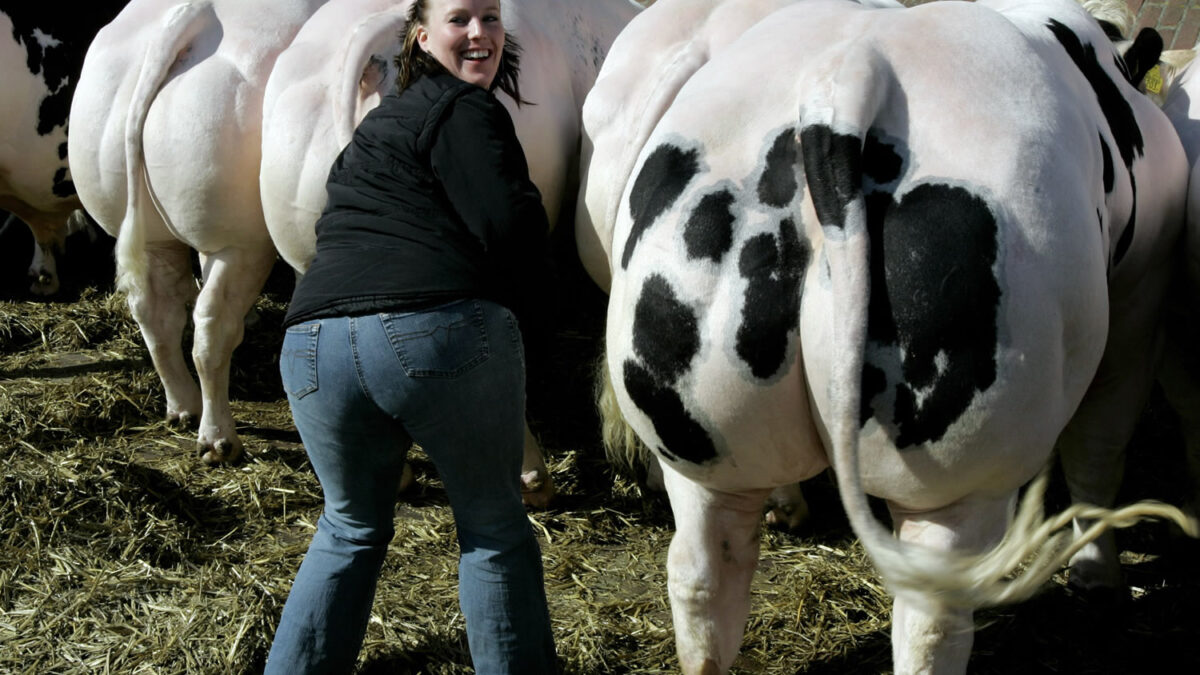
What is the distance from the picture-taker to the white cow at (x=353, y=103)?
3.86 m

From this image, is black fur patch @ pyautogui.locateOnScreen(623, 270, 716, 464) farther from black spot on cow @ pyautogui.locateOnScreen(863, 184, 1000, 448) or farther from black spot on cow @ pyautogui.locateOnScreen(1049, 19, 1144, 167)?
black spot on cow @ pyautogui.locateOnScreen(1049, 19, 1144, 167)

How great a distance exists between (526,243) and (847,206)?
692mm

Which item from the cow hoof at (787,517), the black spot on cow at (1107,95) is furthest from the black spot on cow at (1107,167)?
the cow hoof at (787,517)

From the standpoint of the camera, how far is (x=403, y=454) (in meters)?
2.67

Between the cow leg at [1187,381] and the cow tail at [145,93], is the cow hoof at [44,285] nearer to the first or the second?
the cow tail at [145,93]

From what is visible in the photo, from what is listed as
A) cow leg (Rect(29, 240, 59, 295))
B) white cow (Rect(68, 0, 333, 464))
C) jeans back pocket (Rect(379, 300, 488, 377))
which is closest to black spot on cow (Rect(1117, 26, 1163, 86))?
jeans back pocket (Rect(379, 300, 488, 377))

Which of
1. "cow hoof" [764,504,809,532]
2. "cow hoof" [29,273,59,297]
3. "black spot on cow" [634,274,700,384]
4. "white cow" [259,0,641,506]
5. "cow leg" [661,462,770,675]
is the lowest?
"cow hoof" [29,273,59,297]

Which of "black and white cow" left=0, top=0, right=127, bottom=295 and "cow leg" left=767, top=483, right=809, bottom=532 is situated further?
"black and white cow" left=0, top=0, right=127, bottom=295

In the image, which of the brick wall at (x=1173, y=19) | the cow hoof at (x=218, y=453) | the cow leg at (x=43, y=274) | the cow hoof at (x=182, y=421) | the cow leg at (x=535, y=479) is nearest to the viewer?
the cow leg at (x=535, y=479)

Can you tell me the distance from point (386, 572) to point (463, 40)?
2.02 metres

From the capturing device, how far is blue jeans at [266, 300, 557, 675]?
2.43 meters

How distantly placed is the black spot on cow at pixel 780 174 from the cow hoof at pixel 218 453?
10.5 ft

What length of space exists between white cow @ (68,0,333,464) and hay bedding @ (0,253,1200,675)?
0.50m

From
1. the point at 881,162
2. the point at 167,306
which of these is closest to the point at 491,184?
the point at 881,162
